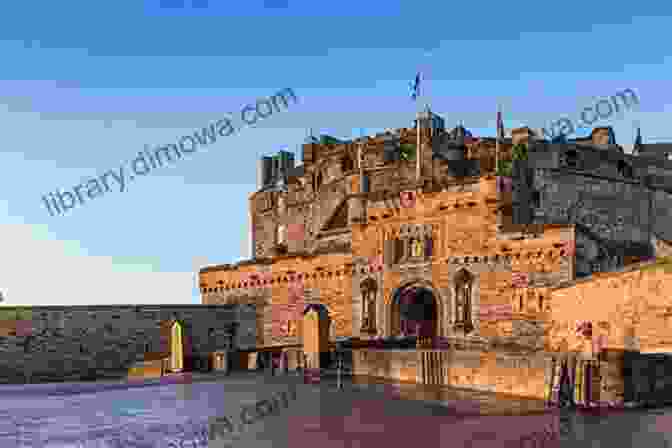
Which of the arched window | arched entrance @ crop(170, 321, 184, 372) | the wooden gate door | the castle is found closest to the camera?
the castle

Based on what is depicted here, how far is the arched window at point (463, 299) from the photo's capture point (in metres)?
32.0

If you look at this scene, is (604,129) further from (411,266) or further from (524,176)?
(411,266)

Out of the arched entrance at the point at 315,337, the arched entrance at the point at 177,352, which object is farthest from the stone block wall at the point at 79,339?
the arched entrance at the point at 315,337

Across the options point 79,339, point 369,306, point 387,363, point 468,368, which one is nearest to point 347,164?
point 369,306

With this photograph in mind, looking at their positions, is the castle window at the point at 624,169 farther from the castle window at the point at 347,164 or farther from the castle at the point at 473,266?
the castle window at the point at 347,164

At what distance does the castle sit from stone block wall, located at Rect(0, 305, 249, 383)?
562 cm

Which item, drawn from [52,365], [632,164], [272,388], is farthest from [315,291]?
[632,164]

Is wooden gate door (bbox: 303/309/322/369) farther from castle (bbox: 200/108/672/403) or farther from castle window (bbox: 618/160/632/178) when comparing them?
castle window (bbox: 618/160/632/178)

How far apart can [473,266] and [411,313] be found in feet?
15.2

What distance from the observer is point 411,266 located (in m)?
34.2

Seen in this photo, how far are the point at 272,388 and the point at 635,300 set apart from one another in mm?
11170

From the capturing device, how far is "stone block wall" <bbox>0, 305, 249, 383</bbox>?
34375 mm

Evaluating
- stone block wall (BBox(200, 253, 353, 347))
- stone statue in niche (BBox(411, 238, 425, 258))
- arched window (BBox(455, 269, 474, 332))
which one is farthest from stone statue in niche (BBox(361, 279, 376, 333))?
arched window (BBox(455, 269, 474, 332))

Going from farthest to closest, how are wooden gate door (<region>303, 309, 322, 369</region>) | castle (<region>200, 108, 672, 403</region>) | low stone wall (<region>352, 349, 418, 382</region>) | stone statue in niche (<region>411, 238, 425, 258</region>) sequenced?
stone statue in niche (<region>411, 238, 425, 258</region>)
wooden gate door (<region>303, 309, 322, 369</region>)
low stone wall (<region>352, 349, 418, 382</region>)
castle (<region>200, 108, 672, 403</region>)
